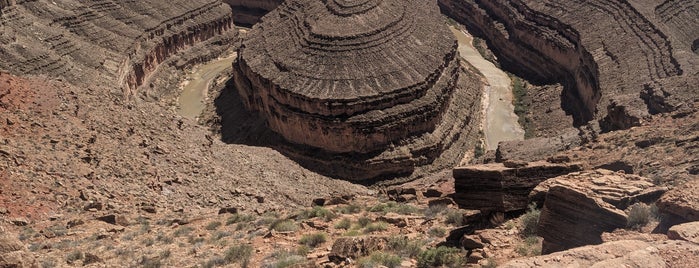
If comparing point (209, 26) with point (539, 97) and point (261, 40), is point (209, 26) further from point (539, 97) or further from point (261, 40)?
point (539, 97)

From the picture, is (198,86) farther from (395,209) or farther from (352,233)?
(352,233)

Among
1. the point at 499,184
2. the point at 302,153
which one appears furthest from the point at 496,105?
the point at 499,184

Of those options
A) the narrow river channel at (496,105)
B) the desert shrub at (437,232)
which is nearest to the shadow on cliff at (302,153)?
the narrow river channel at (496,105)

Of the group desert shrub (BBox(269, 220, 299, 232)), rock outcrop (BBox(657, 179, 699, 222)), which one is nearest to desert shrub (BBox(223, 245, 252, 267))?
desert shrub (BBox(269, 220, 299, 232))

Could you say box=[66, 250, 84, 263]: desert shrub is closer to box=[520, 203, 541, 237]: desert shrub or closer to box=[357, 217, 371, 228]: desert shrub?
box=[357, 217, 371, 228]: desert shrub

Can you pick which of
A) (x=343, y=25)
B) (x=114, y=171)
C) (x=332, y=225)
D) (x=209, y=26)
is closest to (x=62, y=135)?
(x=114, y=171)
